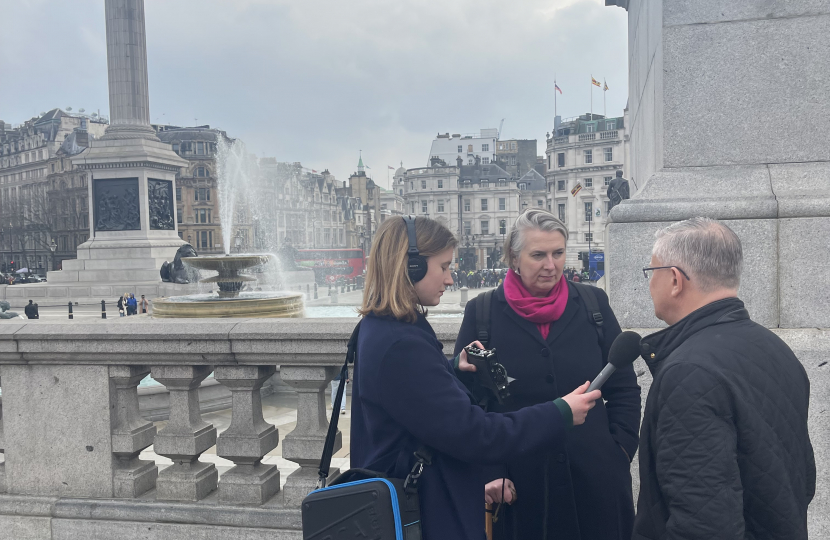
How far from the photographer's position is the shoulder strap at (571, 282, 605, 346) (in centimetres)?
308

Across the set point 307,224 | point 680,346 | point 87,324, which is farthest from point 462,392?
point 307,224

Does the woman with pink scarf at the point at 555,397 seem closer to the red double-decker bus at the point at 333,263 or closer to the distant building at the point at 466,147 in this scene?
the red double-decker bus at the point at 333,263

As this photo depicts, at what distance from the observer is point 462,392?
224 cm

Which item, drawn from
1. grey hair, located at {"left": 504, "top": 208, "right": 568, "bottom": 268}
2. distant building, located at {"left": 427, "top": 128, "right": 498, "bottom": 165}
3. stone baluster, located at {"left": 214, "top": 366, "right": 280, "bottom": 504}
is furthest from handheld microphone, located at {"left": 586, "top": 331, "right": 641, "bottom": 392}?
distant building, located at {"left": 427, "top": 128, "right": 498, "bottom": 165}

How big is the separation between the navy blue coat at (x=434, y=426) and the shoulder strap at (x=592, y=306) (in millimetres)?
876

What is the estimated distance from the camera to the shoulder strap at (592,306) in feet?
10.1

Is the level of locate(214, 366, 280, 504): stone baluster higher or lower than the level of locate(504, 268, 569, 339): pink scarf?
lower

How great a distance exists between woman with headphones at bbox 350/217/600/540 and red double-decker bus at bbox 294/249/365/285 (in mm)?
58947

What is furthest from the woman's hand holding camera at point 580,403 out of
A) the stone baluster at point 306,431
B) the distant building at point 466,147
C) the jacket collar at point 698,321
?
the distant building at point 466,147

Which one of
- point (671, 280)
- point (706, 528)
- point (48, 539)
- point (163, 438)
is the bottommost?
point (48, 539)

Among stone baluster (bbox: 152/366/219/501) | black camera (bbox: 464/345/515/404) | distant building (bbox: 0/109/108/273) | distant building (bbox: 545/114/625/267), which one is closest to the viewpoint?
black camera (bbox: 464/345/515/404)

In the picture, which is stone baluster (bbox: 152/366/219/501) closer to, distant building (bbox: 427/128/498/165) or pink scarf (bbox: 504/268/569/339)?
pink scarf (bbox: 504/268/569/339)

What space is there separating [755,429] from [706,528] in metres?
0.33

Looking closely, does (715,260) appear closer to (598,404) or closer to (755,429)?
(755,429)
